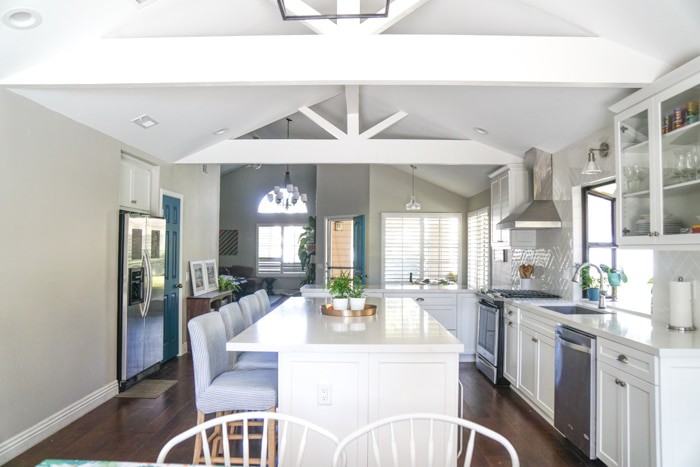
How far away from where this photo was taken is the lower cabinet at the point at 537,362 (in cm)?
326

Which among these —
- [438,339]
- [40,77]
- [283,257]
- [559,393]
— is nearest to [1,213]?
[40,77]

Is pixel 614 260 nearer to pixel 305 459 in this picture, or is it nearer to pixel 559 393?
pixel 559 393

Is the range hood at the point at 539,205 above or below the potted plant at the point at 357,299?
above

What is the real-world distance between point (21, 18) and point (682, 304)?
395cm

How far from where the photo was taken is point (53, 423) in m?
3.12

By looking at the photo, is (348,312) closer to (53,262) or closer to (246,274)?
(53,262)

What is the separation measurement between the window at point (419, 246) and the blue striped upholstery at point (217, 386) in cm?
539

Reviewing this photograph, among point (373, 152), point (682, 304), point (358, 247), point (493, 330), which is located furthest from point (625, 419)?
point (358, 247)

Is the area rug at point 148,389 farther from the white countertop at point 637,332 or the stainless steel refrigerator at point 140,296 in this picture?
the white countertop at point 637,332

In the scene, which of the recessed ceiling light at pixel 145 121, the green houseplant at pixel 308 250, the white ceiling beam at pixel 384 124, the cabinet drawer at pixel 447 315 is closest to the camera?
the recessed ceiling light at pixel 145 121

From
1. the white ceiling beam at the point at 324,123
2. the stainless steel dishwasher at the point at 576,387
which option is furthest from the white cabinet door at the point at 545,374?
the white ceiling beam at the point at 324,123

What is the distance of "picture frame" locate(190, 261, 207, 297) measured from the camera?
5.75 metres

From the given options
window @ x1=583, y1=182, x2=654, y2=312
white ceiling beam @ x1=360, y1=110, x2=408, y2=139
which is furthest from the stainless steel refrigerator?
window @ x1=583, y1=182, x2=654, y2=312

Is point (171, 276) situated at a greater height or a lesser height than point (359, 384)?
greater
